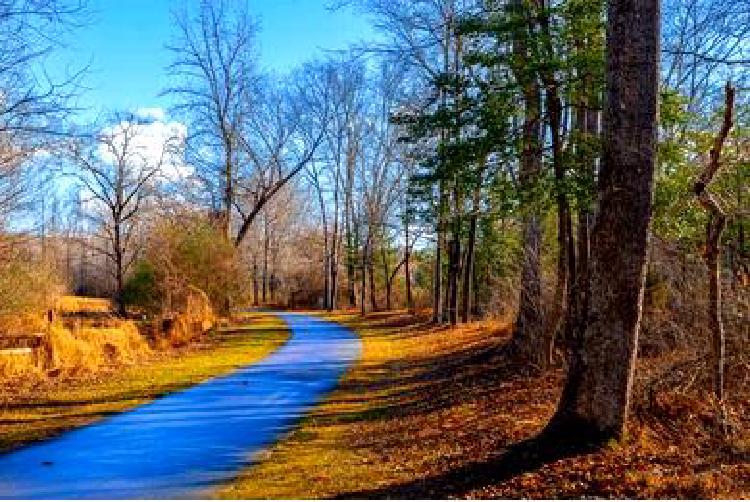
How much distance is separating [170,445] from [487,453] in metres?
3.50

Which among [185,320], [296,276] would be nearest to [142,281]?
[185,320]

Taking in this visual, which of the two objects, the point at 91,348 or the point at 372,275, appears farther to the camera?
the point at 372,275

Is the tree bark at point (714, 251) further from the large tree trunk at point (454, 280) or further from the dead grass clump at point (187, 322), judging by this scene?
the large tree trunk at point (454, 280)

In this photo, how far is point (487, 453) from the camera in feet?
24.6

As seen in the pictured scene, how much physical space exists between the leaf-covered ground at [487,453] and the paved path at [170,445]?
43 centimetres

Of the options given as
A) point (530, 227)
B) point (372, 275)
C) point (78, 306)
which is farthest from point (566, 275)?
point (372, 275)

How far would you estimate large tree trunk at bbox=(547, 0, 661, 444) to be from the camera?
21.0ft

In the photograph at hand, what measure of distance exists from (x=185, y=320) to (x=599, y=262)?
20.7 metres

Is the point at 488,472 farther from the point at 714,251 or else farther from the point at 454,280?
the point at 454,280

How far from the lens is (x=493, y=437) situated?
8.34 metres

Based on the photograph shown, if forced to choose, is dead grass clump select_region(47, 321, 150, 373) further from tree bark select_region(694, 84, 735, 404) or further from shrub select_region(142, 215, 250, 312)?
tree bark select_region(694, 84, 735, 404)

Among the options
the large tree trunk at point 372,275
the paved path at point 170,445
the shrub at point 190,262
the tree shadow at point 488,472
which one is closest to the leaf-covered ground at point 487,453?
the tree shadow at point 488,472

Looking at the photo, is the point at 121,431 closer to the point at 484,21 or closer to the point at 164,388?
the point at 164,388

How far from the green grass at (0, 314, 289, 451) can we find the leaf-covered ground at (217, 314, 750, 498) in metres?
3.13
